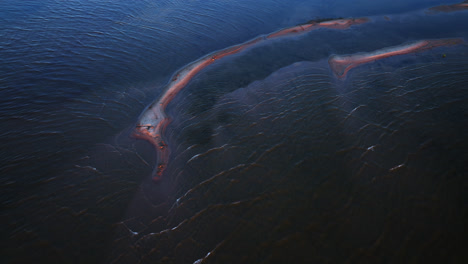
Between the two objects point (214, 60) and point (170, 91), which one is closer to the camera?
point (170, 91)

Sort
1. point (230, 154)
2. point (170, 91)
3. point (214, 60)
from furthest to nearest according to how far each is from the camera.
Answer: point (214, 60)
point (170, 91)
point (230, 154)

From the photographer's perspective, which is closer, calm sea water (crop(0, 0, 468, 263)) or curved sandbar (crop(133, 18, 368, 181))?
calm sea water (crop(0, 0, 468, 263))

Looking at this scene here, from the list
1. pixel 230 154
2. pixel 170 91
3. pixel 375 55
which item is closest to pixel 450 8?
pixel 375 55

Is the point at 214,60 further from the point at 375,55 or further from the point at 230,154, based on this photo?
the point at 375,55

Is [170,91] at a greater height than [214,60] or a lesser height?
lesser

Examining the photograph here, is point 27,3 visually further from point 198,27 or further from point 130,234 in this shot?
point 130,234

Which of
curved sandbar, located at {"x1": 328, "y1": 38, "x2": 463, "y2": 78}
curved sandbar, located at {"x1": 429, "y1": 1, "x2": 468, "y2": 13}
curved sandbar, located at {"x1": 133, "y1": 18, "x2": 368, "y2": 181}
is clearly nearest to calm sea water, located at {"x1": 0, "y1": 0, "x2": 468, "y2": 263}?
curved sandbar, located at {"x1": 133, "y1": 18, "x2": 368, "y2": 181}

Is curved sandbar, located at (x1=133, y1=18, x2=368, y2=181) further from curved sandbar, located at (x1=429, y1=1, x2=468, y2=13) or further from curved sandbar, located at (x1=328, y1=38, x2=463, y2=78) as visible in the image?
curved sandbar, located at (x1=429, y1=1, x2=468, y2=13)
